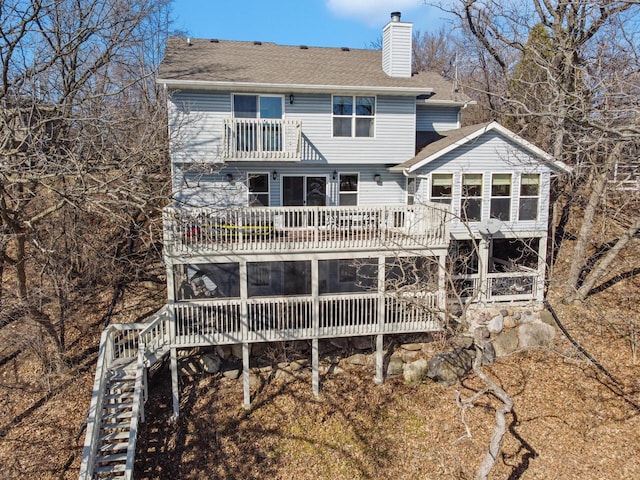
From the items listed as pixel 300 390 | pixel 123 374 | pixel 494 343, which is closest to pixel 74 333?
pixel 123 374

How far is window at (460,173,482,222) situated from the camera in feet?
46.9

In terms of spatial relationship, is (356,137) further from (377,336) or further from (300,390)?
(300,390)

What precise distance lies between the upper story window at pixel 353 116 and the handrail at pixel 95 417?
29.9 ft

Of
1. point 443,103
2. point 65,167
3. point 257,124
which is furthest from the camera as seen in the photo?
point 443,103

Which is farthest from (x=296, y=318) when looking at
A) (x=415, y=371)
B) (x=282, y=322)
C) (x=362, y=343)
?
(x=415, y=371)

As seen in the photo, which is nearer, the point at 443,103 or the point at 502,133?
the point at 502,133

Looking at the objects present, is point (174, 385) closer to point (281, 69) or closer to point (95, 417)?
point (95, 417)

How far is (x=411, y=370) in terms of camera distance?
13.5m

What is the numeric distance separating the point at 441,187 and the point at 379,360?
558cm

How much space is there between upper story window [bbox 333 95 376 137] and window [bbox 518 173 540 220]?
5057mm

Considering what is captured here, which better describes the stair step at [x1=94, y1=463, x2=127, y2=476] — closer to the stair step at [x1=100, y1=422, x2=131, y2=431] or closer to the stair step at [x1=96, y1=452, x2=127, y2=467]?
the stair step at [x1=96, y1=452, x2=127, y2=467]

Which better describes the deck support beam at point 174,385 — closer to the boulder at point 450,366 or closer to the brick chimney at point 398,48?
the boulder at point 450,366

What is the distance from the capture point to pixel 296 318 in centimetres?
1251

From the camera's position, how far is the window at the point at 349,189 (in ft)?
51.4
